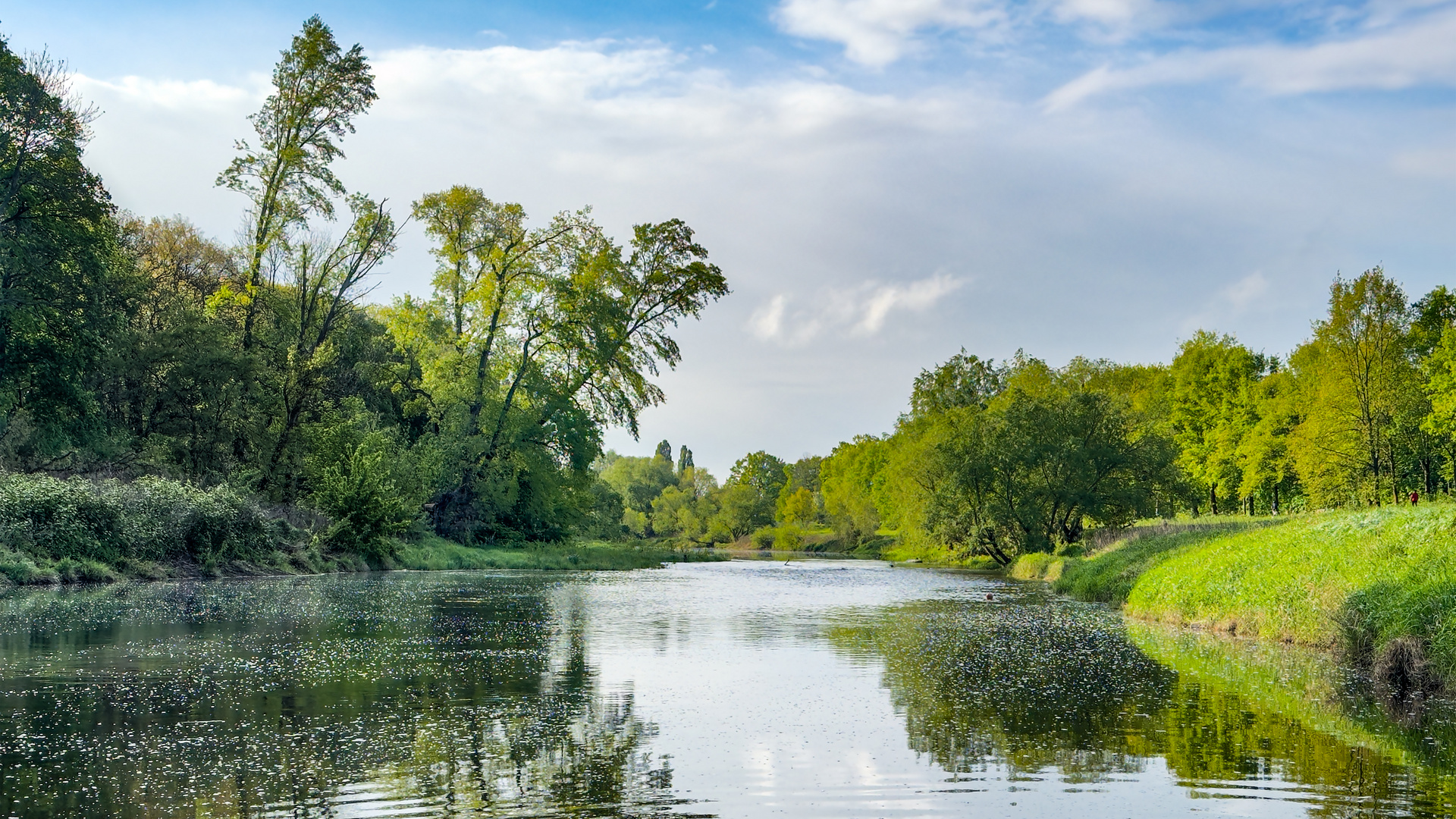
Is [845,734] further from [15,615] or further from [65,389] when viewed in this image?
[65,389]

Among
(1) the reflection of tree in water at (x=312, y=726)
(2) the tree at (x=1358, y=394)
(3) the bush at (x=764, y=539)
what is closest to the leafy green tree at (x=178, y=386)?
(1) the reflection of tree in water at (x=312, y=726)

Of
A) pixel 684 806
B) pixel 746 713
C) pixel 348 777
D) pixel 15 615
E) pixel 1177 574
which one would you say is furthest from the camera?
pixel 1177 574

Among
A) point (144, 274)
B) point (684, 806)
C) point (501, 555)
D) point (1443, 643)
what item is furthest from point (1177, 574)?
point (144, 274)

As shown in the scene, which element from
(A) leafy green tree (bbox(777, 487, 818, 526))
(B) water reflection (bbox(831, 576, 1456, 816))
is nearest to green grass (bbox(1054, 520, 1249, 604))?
(B) water reflection (bbox(831, 576, 1456, 816))

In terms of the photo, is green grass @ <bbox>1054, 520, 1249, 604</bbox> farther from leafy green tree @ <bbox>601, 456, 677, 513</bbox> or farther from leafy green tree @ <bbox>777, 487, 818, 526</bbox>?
leafy green tree @ <bbox>601, 456, 677, 513</bbox>

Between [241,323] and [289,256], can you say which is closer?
[289,256]

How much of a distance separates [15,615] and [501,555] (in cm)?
3281

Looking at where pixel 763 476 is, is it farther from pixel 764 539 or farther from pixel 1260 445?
pixel 1260 445

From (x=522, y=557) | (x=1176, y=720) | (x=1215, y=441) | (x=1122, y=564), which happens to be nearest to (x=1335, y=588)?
(x=1176, y=720)

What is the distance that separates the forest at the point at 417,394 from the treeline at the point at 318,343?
13 cm

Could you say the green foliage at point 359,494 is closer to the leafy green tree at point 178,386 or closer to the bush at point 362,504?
the bush at point 362,504

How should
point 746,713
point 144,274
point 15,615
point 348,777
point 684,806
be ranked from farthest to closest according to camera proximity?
point 144,274
point 15,615
point 746,713
point 348,777
point 684,806

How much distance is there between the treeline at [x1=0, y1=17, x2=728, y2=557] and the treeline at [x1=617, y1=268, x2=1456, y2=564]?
18.5 m

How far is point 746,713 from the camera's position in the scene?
502 inches
